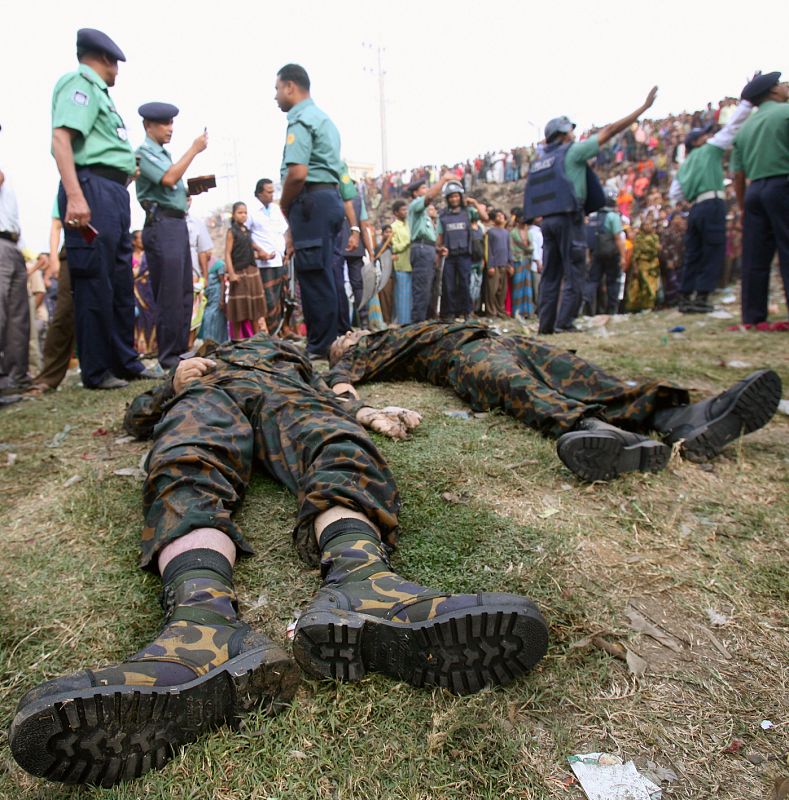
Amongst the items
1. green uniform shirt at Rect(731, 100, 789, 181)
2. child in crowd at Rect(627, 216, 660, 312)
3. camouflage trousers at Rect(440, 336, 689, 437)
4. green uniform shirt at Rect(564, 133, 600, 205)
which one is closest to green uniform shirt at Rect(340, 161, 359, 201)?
green uniform shirt at Rect(564, 133, 600, 205)

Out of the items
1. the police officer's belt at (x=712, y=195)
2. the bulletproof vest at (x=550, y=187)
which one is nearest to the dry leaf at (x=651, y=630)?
the bulletproof vest at (x=550, y=187)

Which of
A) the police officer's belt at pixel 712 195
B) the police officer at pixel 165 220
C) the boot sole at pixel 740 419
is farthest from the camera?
the police officer's belt at pixel 712 195

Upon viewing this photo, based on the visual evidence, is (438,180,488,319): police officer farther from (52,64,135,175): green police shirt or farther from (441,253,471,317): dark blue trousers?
(52,64,135,175): green police shirt

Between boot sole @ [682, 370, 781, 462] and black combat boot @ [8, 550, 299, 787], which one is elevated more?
boot sole @ [682, 370, 781, 462]

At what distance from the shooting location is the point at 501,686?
1.21m

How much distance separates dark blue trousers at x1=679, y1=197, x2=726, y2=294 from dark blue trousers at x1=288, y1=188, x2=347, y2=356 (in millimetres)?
4707

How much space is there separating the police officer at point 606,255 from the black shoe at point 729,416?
737 cm

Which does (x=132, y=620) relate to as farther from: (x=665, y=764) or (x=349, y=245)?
(x=349, y=245)

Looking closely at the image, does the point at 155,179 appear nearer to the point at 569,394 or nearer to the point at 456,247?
the point at 569,394

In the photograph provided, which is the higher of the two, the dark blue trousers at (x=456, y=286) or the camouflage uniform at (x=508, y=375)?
the dark blue trousers at (x=456, y=286)

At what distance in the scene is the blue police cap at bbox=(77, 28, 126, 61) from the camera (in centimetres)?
362

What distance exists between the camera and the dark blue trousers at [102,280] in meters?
3.72

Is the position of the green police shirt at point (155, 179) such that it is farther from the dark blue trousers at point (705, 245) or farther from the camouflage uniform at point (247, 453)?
the dark blue trousers at point (705, 245)

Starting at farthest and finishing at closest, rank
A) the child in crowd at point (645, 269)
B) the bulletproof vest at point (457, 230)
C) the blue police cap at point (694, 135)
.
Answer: the child in crowd at point (645, 269)
the bulletproof vest at point (457, 230)
the blue police cap at point (694, 135)
